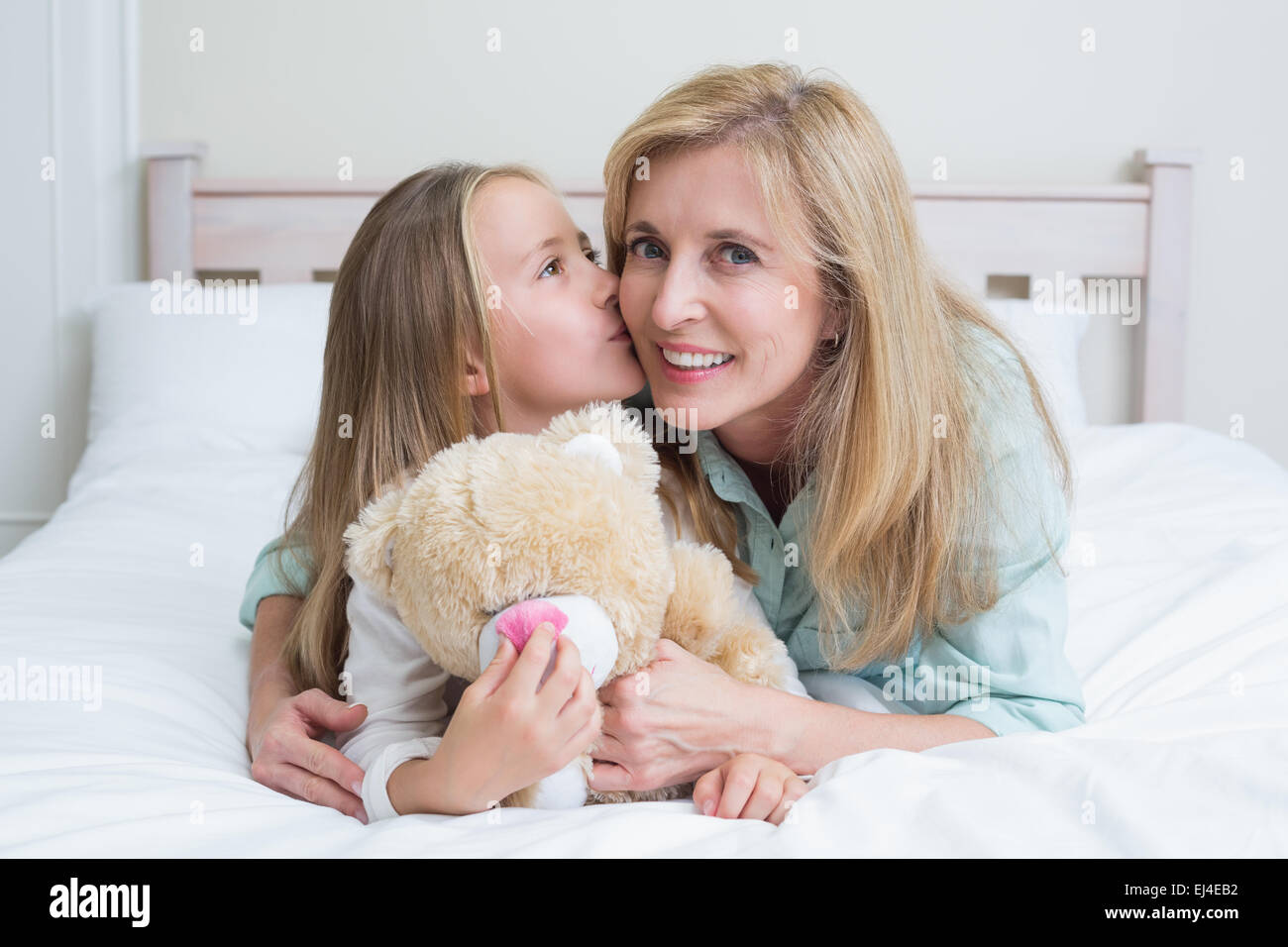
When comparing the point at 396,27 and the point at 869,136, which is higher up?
the point at 396,27

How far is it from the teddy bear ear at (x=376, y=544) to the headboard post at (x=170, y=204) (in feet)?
5.38

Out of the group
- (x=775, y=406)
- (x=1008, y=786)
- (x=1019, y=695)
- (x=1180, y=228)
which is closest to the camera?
(x=1008, y=786)

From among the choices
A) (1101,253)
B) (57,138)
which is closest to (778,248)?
(1101,253)

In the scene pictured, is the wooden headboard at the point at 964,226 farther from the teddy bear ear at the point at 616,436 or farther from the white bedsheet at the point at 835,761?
the teddy bear ear at the point at 616,436

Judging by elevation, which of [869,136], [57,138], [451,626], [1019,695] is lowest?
[1019,695]

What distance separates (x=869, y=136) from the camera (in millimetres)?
1019

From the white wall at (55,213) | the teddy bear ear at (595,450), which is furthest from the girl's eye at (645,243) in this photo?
the white wall at (55,213)

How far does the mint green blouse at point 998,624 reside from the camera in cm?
98

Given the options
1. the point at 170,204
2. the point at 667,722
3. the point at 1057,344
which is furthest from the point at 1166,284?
the point at 170,204

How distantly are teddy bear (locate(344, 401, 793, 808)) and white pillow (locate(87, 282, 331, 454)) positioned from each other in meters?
1.17

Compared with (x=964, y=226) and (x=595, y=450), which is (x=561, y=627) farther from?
(x=964, y=226)

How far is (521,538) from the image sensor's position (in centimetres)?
72
